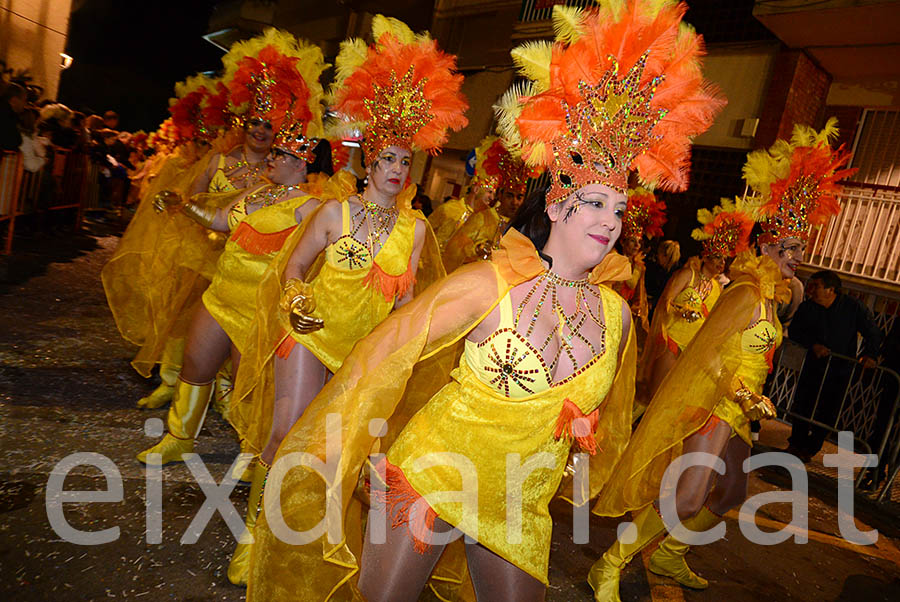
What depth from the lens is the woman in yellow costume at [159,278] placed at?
16.3ft

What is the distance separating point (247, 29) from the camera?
30.4 m

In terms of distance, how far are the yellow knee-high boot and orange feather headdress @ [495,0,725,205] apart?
11.6 feet

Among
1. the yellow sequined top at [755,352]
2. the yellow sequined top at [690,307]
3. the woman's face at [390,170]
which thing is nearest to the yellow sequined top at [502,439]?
the woman's face at [390,170]

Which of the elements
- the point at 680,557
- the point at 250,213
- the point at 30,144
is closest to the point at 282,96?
the point at 250,213

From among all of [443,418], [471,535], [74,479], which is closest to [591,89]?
[443,418]

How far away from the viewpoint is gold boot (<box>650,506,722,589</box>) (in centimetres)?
390

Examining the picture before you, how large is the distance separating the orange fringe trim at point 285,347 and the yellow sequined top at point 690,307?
396cm

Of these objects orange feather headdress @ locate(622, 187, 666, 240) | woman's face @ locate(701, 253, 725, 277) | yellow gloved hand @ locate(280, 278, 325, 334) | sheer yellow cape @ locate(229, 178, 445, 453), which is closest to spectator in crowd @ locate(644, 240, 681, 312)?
orange feather headdress @ locate(622, 187, 666, 240)

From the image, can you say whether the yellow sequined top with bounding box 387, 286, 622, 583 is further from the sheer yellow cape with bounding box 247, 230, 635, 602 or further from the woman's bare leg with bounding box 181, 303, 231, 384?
the woman's bare leg with bounding box 181, 303, 231, 384

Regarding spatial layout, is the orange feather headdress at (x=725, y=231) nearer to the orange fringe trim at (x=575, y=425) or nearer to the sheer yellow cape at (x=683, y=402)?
the sheer yellow cape at (x=683, y=402)

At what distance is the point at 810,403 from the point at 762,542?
334 cm

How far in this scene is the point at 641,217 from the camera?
8172 mm

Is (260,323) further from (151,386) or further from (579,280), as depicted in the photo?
(151,386)

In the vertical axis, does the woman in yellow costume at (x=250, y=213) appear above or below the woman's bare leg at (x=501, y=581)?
above
